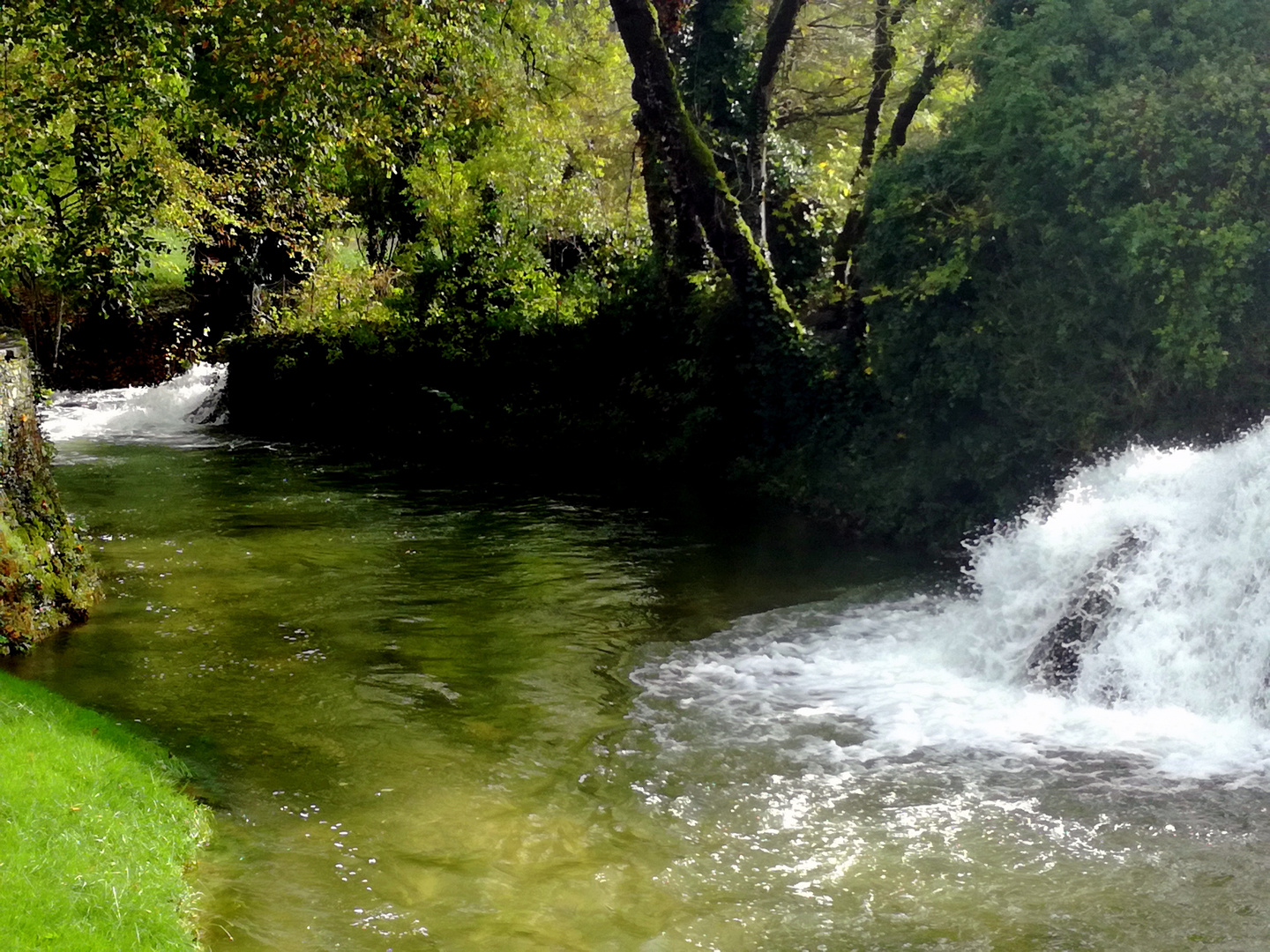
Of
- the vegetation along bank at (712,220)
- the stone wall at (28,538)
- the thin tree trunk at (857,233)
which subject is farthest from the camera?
the thin tree trunk at (857,233)

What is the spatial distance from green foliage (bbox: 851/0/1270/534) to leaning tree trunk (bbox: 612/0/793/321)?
3882 millimetres

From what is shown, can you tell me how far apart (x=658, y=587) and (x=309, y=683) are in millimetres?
4889

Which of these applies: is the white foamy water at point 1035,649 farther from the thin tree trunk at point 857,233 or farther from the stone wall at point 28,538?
the thin tree trunk at point 857,233

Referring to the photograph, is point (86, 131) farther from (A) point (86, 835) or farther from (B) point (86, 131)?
(A) point (86, 835)

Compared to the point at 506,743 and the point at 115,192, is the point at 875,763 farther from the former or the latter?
the point at 115,192

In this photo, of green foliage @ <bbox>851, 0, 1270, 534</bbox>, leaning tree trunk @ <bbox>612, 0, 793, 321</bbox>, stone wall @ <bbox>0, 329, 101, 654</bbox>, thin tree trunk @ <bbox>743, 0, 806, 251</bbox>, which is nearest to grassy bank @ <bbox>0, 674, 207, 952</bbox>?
stone wall @ <bbox>0, 329, 101, 654</bbox>

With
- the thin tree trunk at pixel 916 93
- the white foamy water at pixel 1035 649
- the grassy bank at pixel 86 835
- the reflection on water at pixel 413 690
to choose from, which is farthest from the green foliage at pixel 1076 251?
the grassy bank at pixel 86 835

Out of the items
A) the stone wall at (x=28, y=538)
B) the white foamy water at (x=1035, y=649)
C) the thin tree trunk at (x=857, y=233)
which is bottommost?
the white foamy water at (x=1035, y=649)

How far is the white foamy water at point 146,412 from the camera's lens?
26.8 metres

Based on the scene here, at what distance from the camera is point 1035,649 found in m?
10.7

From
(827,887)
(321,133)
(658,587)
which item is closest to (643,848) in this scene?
(827,887)

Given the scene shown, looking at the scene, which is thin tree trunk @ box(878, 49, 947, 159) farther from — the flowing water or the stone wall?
the stone wall

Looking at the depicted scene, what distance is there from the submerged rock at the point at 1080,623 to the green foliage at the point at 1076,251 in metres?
2.76

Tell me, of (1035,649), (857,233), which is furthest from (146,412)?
(1035,649)
